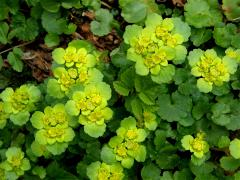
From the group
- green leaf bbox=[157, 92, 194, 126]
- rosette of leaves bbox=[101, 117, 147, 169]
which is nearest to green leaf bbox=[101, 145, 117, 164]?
rosette of leaves bbox=[101, 117, 147, 169]

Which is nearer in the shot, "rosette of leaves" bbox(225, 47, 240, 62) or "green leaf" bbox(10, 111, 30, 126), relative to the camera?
"green leaf" bbox(10, 111, 30, 126)

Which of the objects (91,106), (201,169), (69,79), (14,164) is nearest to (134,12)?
(69,79)

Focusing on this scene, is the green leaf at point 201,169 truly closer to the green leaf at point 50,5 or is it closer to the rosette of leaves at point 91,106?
the rosette of leaves at point 91,106

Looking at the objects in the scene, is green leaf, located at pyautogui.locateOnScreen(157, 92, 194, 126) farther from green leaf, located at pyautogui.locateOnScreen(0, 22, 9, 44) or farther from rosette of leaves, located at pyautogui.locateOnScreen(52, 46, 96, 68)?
green leaf, located at pyautogui.locateOnScreen(0, 22, 9, 44)

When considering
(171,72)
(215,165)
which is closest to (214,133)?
(215,165)

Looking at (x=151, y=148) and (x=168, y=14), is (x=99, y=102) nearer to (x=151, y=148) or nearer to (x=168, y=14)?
(x=151, y=148)

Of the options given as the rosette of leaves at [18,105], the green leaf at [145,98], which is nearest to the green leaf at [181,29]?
the green leaf at [145,98]
